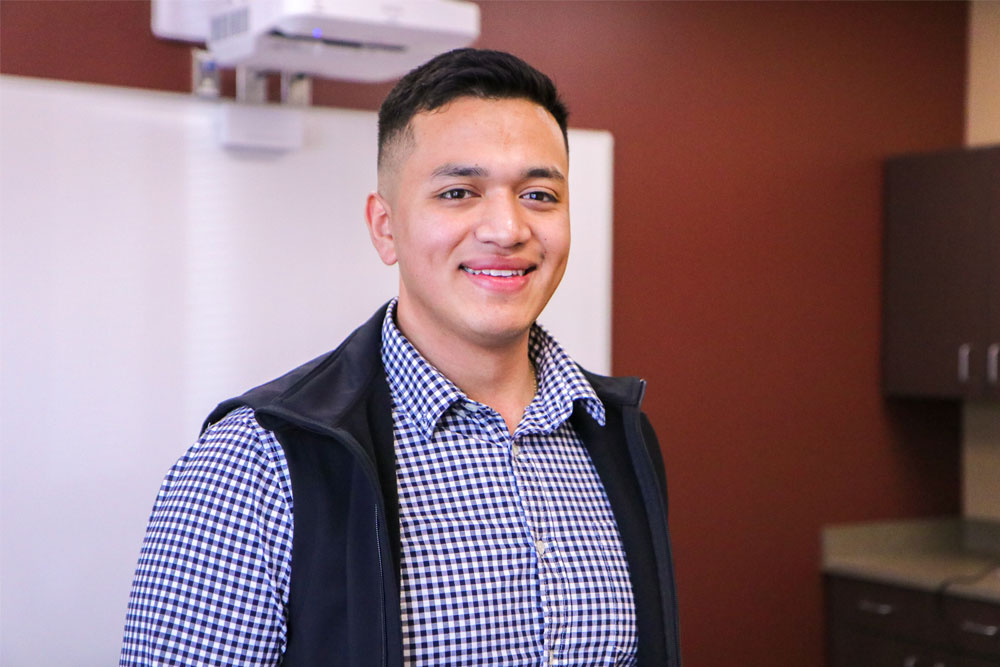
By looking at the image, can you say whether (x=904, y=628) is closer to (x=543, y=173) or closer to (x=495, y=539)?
→ (x=495, y=539)

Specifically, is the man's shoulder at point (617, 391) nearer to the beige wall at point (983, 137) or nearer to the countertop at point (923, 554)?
the countertop at point (923, 554)

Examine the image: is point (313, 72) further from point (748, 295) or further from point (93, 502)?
point (748, 295)

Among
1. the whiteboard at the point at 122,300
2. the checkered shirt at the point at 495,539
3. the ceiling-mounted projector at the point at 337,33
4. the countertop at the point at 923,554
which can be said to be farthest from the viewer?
the countertop at the point at 923,554

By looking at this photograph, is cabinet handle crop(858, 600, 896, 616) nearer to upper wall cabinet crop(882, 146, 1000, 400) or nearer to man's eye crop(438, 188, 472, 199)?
upper wall cabinet crop(882, 146, 1000, 400)

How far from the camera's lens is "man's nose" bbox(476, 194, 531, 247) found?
1468mm

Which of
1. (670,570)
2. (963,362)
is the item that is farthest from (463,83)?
(963,362)

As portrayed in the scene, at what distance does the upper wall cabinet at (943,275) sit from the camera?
369 cm

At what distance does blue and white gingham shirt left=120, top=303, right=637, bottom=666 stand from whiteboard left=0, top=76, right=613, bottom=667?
3.88 feet

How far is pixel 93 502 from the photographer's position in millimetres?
2523

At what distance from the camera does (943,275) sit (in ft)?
12.6

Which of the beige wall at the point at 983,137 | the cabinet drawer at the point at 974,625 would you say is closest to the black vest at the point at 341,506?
the cabinet drawer at the point at 974,625

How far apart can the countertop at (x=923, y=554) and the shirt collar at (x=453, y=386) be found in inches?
87.3

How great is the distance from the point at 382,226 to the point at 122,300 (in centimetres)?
117

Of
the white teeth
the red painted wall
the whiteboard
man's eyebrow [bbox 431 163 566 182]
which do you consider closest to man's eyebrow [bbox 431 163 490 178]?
man's eyebrow [bbox 431 163 566 182]
